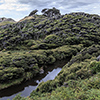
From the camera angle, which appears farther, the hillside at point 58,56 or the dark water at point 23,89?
the dark water at point 23,89

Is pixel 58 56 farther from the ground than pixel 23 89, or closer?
Answer: farther from the ground

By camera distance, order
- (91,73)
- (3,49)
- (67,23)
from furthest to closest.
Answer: (67,23), (3,49), (91,73)

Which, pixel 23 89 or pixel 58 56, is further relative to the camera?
pixel 58 56

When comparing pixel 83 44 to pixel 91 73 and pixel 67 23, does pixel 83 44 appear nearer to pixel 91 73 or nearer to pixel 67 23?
Result: pixel 67 23

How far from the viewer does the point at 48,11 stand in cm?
16338

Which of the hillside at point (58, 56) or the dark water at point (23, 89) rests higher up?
the hillside at point (58, 56)

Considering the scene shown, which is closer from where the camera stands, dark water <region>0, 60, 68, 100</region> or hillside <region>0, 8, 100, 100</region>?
hillside <region>0, 8, 100, 100</region>

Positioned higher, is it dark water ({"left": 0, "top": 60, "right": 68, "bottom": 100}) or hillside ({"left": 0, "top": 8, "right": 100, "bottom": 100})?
hillside ({"left": 0, "top": 8, "right": 100, "bottom": 100})

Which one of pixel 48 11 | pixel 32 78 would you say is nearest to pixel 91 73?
pixel 32 78

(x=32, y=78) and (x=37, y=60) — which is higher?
(x=37, y=60)

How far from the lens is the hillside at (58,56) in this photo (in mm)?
18156

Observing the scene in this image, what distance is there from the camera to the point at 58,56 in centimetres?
7238

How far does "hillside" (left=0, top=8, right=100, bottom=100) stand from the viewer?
18156 mm

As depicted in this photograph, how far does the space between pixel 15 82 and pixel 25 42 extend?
55.9 metres
